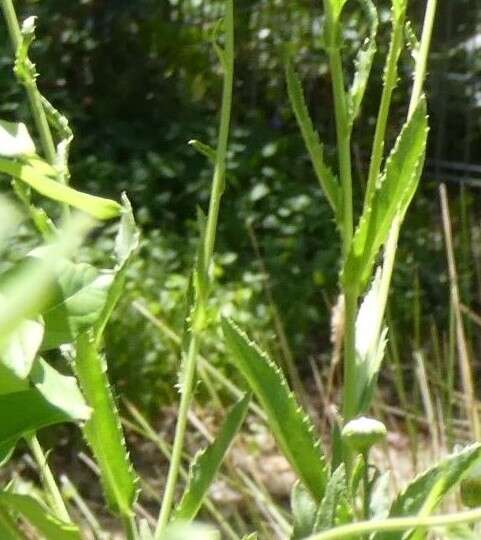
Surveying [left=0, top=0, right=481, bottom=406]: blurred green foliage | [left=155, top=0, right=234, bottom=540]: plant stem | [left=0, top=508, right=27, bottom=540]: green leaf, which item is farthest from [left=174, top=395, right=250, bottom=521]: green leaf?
[left=0, top=0, right=481, bottom=406]: blurred green foliage

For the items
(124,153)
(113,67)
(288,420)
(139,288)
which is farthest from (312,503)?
(113,67)

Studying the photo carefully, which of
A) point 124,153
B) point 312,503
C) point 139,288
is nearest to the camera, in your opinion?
Answer: point 312,503

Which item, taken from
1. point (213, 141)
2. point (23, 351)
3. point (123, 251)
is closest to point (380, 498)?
point (123, 251)

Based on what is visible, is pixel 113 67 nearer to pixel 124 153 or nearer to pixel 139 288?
pixel 124 153

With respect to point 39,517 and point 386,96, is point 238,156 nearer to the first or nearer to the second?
point 386,96

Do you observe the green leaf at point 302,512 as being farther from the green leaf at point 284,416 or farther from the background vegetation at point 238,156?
the background vegetation at point 238,156
